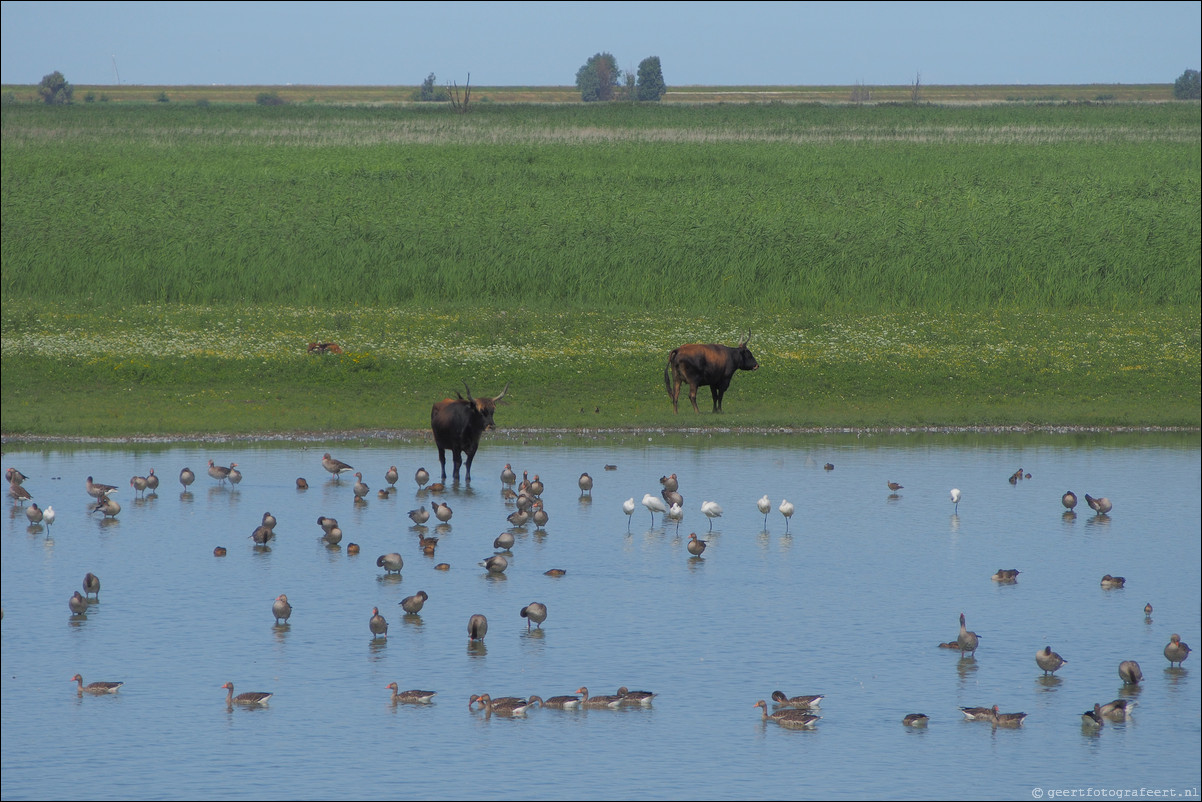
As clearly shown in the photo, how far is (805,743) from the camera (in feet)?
42.3

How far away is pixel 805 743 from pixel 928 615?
4665mm

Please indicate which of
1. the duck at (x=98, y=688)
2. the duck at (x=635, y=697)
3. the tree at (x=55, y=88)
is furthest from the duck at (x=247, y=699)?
the tree at (x=55, y=88)

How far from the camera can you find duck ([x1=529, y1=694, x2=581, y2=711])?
1360 cm

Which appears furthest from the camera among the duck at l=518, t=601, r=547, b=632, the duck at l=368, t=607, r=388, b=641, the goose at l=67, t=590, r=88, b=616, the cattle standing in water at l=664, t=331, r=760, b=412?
the cattle standing in water at l=664, t=331, r=760, b=412

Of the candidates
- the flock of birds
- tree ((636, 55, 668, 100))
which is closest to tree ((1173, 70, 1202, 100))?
tree ((636, 55, 668, 100))

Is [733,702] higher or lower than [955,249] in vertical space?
lower

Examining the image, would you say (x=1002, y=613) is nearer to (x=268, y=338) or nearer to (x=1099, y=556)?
(x=1099, y=556)

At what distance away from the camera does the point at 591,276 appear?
45531 millimetres

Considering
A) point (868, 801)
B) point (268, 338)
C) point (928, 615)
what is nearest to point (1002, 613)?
point (928, 615)

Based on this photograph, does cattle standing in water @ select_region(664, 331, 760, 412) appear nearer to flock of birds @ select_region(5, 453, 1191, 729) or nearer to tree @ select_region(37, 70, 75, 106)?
flock of birds @ select_region(5, 453, 1191, 729)

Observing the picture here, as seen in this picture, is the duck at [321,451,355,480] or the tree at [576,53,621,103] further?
the tree at [576,53,621,103]

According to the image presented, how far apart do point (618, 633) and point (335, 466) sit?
429 inches

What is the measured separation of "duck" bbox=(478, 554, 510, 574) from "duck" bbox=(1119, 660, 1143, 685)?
312 inches

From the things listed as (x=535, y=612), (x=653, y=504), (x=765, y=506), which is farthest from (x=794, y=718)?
(x=653, y=504)
